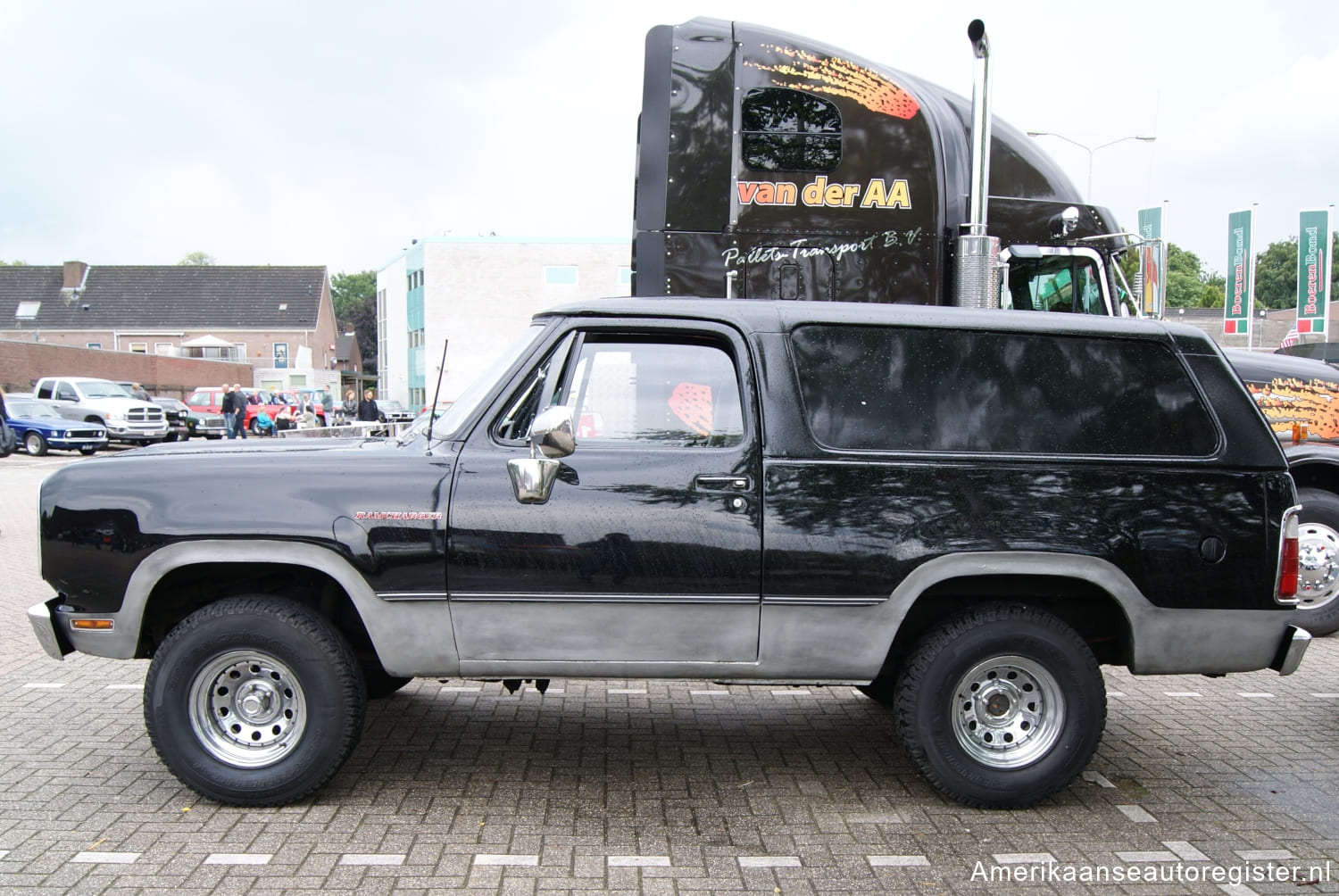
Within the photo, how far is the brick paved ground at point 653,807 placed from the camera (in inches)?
141

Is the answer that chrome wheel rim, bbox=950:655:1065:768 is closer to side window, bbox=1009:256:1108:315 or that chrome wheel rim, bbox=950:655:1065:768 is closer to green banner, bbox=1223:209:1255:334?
side window, bbox=1009:256:1108:315

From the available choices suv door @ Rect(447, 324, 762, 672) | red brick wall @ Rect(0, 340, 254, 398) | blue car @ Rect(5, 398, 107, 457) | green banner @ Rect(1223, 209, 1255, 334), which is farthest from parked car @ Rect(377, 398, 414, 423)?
green banner @ Rect(1223, 209, 1255, 334)

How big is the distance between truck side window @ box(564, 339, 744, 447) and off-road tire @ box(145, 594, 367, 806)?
135cm

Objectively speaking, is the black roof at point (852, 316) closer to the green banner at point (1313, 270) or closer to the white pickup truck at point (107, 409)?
the white pickup truck at point (107, 409)

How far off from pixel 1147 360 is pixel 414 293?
53028 mm

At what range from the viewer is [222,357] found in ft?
218

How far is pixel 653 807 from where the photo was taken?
4188 millimetres

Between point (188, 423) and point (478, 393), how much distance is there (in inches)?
1233

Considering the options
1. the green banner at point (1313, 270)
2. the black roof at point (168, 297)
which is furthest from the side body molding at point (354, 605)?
the black roof at point (168, 297)

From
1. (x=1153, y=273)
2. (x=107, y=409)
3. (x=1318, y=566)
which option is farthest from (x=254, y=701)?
(x=107, y=409)

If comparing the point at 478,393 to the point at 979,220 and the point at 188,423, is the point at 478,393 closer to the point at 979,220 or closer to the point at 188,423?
the point at 979,220

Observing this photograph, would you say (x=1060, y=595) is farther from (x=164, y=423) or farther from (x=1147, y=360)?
(x=164, y=423)

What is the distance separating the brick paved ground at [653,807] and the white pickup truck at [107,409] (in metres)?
25.2

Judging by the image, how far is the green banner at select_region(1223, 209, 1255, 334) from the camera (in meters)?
32.7
